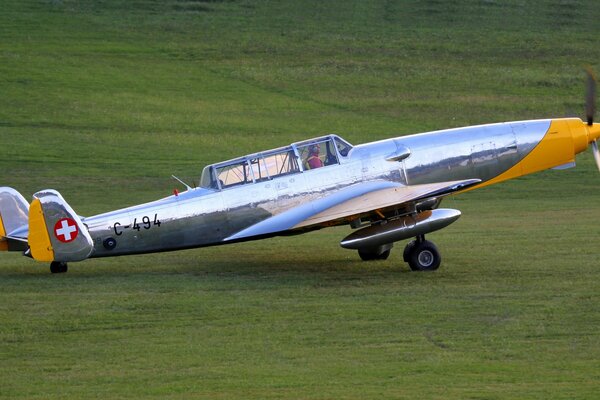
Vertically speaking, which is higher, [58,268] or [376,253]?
[58,268]

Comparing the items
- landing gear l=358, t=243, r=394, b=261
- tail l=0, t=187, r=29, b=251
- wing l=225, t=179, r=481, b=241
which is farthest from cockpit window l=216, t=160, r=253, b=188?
tail l=0, t=187, r=29, b=251

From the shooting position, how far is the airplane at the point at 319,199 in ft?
51.1

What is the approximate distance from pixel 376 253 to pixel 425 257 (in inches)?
50.5

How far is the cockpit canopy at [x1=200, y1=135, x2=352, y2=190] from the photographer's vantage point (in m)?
16.2

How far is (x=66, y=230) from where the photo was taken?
15.1m

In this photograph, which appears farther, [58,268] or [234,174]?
[234,174]

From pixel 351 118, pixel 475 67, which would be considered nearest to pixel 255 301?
pixel 351 118

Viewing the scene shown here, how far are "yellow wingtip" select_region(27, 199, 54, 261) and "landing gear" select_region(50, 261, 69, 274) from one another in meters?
0.61

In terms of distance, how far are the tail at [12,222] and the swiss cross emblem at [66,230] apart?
0.71 meters

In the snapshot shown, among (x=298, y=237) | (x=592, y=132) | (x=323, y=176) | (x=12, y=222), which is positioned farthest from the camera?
(x=298, y=237)

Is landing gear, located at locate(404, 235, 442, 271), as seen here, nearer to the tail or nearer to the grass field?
the grass field

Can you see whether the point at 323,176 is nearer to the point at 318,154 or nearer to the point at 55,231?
the point at 318,154

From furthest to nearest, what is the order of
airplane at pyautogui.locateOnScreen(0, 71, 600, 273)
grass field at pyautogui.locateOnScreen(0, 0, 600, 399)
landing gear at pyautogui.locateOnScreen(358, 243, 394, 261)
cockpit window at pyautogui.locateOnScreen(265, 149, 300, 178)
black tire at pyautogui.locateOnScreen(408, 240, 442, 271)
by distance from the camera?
1. landing gear at pyautogui.locateOnScreen(358, 243, 394, 261)
2. cockpit window at pyautogui.locateOnScreen(265, 149, 300, 178)
3. black tire at pyautogui.locateOnScreen(408, 240, 442, 271)
4. airplane at pyautogui.locateOnScreen(0, 71, 600, 273)
5. grass field at pyautogui.locateOnScreen(0, 0, 600, 399)

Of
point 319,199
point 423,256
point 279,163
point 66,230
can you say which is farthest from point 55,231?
point 423,256
